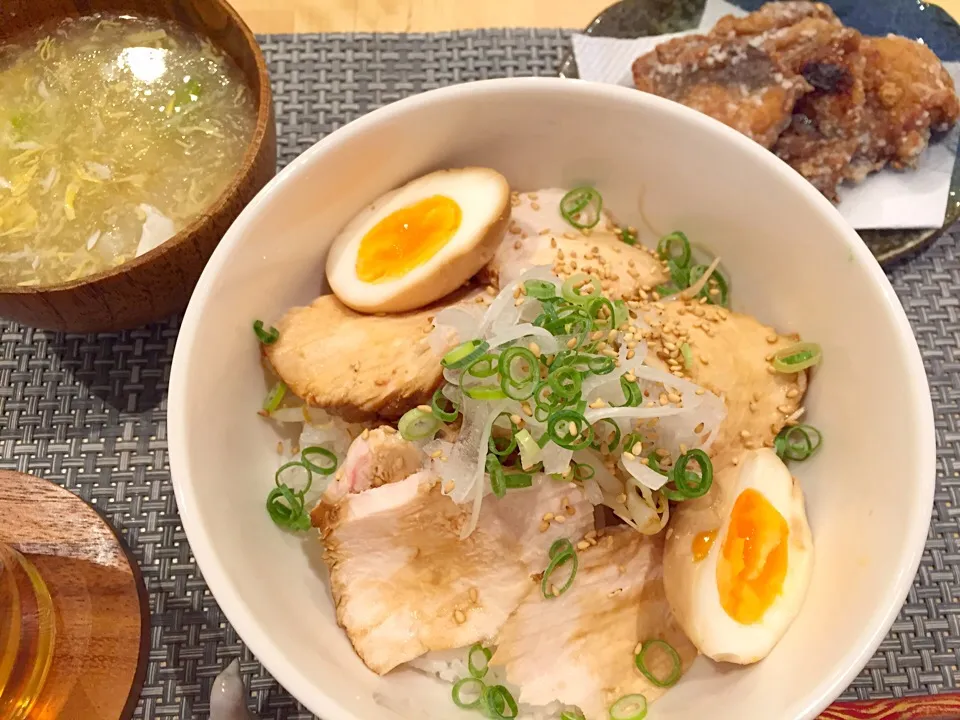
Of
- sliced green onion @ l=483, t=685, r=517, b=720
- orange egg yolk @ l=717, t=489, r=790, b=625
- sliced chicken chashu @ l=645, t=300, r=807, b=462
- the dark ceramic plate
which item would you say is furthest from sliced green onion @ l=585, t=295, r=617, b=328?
the dark ceramic plate

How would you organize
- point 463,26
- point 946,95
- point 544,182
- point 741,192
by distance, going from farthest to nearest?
1. point 463,26
2. point 946,95
3. point 544,182
4. point 741,192

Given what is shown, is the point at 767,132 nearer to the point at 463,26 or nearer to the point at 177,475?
the point at 463,26

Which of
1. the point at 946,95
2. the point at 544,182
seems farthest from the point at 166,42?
the point at 946,95

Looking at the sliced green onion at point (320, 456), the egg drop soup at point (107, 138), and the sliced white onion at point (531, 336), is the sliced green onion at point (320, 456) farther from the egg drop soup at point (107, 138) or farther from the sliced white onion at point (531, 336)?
the egg drop soup at point (107, 138)

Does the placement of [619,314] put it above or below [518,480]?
above

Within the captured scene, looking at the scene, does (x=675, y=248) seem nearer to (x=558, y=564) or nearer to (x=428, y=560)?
(x=558, y=564)

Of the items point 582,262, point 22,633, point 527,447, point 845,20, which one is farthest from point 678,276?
point 22,633
